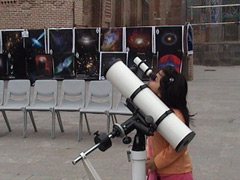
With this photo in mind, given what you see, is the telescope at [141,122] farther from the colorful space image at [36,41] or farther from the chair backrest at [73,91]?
the colorful space image at [36,41]

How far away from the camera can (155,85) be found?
3.13 m

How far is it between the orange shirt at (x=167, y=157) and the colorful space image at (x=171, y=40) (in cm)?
1264

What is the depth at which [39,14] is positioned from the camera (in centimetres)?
1777

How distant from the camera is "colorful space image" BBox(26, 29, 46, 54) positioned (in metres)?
16.2

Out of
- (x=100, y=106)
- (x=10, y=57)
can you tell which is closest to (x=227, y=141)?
(x=100, y=106)

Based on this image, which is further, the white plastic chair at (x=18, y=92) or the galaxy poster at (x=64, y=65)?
the galaxy poster at (x=64, y=65)

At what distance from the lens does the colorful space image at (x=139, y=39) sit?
52.1ft

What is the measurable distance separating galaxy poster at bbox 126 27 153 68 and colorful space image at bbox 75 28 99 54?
1.23m

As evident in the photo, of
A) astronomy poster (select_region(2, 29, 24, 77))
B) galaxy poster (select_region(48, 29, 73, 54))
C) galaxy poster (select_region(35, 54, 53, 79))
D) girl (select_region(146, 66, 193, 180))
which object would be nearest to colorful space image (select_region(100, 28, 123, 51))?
galaxy poster (select_region(48, 29, 73, 54))

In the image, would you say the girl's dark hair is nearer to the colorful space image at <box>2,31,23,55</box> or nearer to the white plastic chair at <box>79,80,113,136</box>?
the white plastic chair at <box>79,80,113,136</box>

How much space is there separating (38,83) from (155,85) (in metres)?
5.59

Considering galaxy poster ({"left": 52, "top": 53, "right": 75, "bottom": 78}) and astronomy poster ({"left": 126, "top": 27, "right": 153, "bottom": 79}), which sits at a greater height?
astronomy poster ({"left": 126, "top": 27, "right": 153, "bottom": 79})

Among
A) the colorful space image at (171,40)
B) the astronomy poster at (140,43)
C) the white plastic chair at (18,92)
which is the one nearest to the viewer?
the white plastic chair at (18,92)

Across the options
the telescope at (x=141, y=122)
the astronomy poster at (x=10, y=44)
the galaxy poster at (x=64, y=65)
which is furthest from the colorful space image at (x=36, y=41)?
the telescope at (x=141, y=122)
